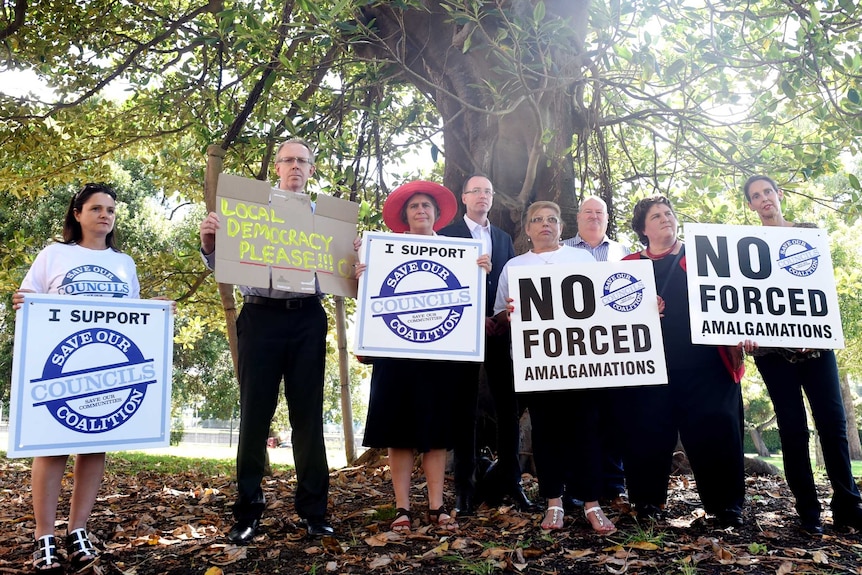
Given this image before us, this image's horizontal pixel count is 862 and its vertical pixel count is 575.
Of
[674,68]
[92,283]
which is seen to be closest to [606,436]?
[674,68]

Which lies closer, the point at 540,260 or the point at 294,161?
the point at 294,161

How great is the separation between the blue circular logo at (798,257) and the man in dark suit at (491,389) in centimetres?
170

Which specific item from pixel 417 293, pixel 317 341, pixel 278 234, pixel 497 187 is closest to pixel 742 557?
pixel 417 293

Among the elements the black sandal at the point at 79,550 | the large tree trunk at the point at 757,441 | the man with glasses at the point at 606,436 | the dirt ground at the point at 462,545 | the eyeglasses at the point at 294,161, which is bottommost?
the large tree trunk at the point at 757,441

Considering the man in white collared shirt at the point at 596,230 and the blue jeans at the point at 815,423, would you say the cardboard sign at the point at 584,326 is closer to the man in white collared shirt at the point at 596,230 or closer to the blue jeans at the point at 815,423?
the man in white collared shirt at the point at 596,230

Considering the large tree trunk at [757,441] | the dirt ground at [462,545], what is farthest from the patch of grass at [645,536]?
the large tree trunk at [757,441]

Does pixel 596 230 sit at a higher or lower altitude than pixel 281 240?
higher

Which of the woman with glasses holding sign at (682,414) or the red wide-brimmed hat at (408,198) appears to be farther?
the red wide-brimmed hat at (408,198)

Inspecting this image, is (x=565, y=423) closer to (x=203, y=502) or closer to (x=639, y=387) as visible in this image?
(x=639, y=387)

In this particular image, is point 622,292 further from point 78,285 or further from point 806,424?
point 78,285

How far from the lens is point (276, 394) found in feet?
13.0

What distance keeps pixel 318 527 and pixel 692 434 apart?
88.6 inches

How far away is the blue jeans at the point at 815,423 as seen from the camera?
3.89 meters

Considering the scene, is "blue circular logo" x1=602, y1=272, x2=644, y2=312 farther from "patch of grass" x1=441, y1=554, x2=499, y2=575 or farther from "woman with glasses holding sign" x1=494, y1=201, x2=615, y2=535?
"patch of grass" x1=441, y1=554, x2=499, y2=575
